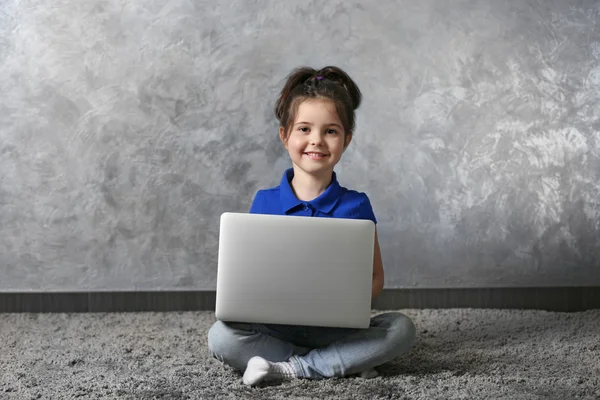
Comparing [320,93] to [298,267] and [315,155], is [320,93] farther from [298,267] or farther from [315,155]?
[298,267]

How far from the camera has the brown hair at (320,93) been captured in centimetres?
177

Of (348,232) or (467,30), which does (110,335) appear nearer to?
(348,232)

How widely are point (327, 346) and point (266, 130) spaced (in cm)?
96

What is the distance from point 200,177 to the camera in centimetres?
249

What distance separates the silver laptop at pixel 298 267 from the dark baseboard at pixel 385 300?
1.00 metres

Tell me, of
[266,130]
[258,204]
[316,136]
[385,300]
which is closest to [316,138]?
[316,136]

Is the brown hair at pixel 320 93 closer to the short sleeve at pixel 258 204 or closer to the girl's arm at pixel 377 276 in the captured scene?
the short sleeve at pixel 258 204

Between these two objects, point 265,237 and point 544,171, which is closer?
point 265,237

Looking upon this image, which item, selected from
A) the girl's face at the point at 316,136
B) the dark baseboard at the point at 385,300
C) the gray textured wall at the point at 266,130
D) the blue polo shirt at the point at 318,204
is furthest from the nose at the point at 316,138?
the dark baseboard at the point at 385,300

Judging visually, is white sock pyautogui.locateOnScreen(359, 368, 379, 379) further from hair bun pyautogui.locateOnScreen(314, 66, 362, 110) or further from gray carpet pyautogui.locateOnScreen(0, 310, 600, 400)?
hair bun pyautogui.locateOnScreen(314, 66, 362, 110)

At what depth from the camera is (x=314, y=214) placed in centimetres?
176

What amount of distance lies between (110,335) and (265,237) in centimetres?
84

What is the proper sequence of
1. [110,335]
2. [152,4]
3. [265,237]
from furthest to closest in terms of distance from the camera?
[152,4] → [110,335] → [265,237]

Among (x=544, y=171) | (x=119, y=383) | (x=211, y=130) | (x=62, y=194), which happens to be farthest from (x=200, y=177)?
(x=544, y=171)
